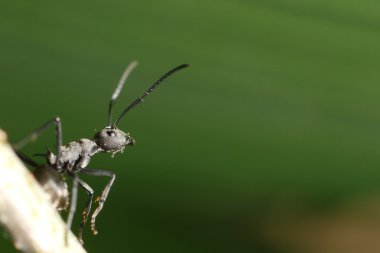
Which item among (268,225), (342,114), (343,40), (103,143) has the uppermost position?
(343,40)

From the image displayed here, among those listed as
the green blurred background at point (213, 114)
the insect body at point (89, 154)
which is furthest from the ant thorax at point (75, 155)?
the green blurred background at point (213, 114)

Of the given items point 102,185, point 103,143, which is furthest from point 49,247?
point 102,185

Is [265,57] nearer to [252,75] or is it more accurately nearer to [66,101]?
[252,75]

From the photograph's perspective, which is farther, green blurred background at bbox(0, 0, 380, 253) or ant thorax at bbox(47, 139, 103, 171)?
green blurred background at bbox(0, 0, 380, 253)

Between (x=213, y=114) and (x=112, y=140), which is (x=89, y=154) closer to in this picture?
(x=112, y=140)

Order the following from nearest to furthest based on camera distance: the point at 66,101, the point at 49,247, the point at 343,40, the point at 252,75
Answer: the point at 49,247 < the point at 343,40 < the point at 252,75 < the point at 66,101

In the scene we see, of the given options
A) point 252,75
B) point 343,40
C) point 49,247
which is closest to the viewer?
point 49,247

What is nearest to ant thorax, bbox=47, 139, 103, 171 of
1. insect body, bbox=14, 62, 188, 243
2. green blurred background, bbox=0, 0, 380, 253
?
insect body, bbox=14, 62, 188, 243

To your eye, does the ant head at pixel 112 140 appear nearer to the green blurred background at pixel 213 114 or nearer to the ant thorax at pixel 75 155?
the ant thorax at pixel 75 155

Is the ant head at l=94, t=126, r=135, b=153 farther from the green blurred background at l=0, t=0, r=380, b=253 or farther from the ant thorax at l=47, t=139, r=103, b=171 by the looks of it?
the green blurred background at l=0, t=0, r=380, b=253
